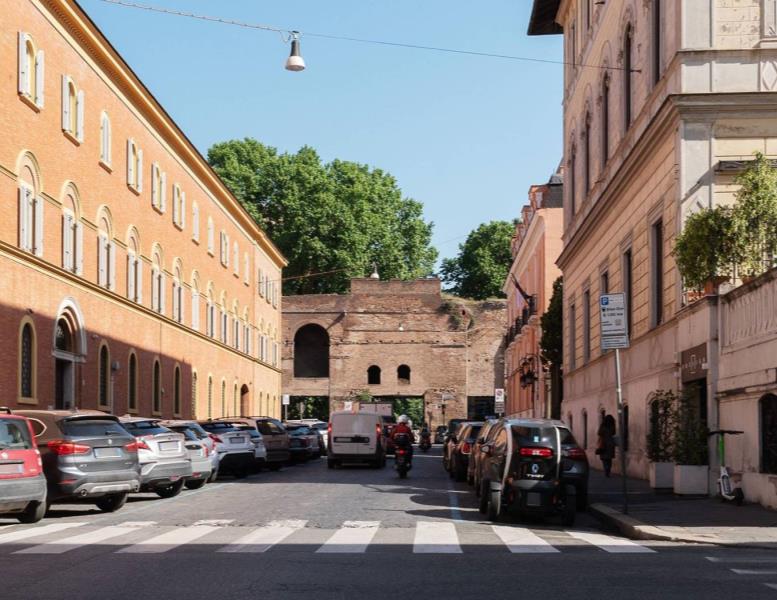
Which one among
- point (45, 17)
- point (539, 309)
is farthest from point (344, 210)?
point (45, 17)

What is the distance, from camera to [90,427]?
2023 centimetres

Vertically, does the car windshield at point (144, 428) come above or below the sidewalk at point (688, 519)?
above

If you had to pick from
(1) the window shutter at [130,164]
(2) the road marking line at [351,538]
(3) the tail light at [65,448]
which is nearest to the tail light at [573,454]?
(2) the road marking line at [351,538]

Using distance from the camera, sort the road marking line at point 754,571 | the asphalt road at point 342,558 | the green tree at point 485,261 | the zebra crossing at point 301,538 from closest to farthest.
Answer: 1. the asphalt road at point 342,558
2. the road marking line at point 754,571
3. the zebra crossing at point 301,538
4. the green tree at point 485,261

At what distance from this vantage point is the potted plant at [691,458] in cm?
2211

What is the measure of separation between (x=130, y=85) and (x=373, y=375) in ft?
173

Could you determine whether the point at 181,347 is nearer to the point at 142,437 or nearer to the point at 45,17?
the point at 45,17

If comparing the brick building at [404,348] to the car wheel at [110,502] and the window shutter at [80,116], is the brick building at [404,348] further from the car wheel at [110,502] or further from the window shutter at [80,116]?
the car wheel at [110,502]

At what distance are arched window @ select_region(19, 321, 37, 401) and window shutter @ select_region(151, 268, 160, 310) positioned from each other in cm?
1395

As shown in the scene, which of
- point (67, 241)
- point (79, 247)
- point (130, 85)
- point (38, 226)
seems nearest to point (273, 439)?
point (79, 247)

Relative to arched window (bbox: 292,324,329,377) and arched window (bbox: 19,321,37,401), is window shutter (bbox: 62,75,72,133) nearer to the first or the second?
arched window (bbox: 19,321,37,401)

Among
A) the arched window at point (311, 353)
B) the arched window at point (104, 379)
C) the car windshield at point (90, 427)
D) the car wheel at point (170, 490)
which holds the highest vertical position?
the arched window at point (311, 353)

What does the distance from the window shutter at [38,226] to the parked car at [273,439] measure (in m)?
7.99

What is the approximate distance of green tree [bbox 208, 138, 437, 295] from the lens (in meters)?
86.2
